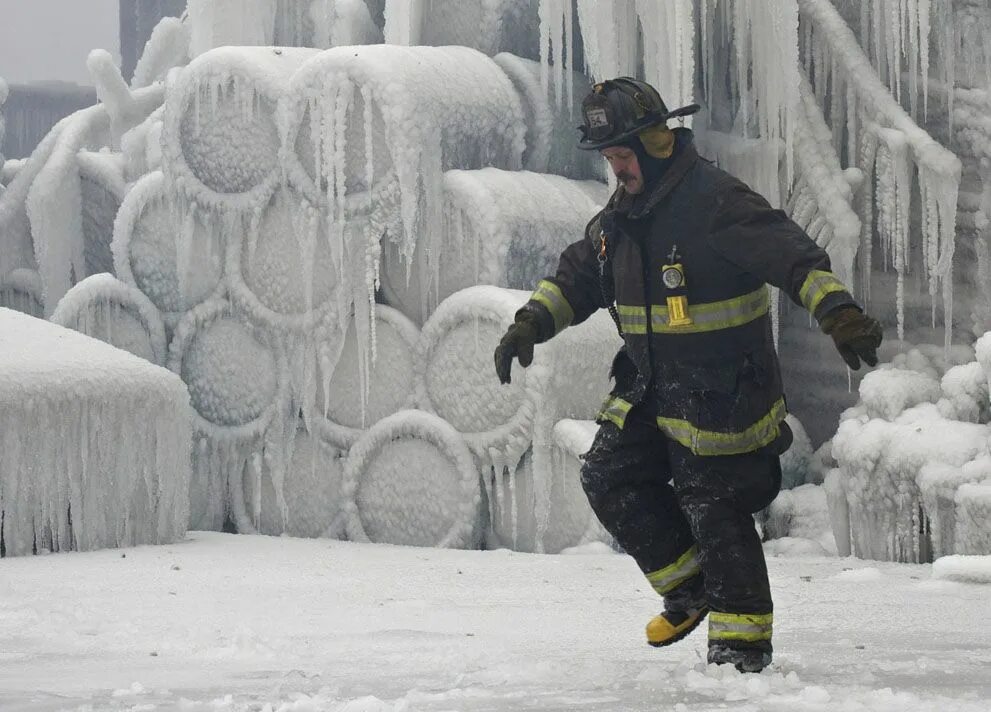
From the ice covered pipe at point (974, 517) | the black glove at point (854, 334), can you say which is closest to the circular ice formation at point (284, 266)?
the ice covered pipe at point (974, 517)

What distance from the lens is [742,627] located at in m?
3.66

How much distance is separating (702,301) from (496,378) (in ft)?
12.6

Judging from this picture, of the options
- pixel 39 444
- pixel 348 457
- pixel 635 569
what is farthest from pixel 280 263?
pixel 635 569

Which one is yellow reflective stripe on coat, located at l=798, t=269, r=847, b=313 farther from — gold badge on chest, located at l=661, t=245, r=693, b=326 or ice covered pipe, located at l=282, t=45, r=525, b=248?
ice covered pipe, located at l=282, t=45, r=525, b=248

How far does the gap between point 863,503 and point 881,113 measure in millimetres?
1980

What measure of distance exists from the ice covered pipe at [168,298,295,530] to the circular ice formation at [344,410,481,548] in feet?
1.74

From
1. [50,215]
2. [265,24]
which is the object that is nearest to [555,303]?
[50,215]

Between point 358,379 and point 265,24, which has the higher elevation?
point 265,24

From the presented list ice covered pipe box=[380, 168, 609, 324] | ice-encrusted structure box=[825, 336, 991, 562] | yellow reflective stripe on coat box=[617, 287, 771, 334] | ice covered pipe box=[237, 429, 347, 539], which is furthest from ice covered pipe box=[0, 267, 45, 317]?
yellow reflective stripe on coat box=[617, 287, 771, 334]

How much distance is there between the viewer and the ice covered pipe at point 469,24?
8914 millimetres

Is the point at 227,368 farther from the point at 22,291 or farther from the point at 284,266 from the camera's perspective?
the point at 22,291

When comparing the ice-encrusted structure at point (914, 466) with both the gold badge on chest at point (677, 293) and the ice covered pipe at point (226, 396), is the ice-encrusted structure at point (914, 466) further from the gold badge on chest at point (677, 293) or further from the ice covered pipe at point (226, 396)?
the ice covered pipe at point (226, 396)

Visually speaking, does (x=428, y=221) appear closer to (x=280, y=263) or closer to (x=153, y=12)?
(x=280, y=263)

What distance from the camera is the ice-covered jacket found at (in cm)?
377
